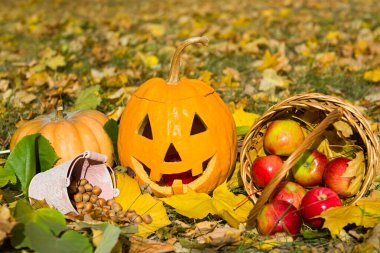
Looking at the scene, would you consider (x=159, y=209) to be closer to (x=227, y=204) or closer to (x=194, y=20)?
(x=227, y=204)

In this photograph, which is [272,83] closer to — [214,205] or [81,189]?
[214,205]

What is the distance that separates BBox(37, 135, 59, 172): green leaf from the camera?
2.52 m

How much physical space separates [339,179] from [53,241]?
1287 mm

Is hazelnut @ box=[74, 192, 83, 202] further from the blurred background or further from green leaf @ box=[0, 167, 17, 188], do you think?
the blurred background

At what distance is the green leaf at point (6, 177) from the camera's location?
2.43 meters

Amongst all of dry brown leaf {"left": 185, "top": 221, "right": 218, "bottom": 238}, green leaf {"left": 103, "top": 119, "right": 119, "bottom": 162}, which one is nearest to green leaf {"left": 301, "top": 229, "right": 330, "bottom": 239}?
dry brown leaf {"left": 185, "top": 221, "right": 218, "bottom": 238}

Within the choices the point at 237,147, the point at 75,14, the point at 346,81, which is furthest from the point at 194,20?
the point at 237,147

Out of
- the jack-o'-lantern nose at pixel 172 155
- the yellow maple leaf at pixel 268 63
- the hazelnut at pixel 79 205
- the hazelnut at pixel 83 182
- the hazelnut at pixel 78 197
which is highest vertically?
the yellow maple leaf at pixel 268 63

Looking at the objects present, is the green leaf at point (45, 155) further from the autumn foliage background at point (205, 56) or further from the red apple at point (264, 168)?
the red apple at point (264, 168)

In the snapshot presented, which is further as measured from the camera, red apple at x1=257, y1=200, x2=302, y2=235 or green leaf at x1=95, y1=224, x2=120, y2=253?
red apple at x1=257, y1=200, x2=302, y2=235

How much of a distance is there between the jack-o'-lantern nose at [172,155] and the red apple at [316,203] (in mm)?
682

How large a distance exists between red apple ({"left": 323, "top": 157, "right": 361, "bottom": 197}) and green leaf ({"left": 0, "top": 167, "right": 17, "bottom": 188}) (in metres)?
1.51

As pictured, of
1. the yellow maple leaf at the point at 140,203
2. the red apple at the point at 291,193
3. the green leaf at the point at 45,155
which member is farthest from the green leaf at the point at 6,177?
the red apple at the point at 291,193

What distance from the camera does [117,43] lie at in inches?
225
